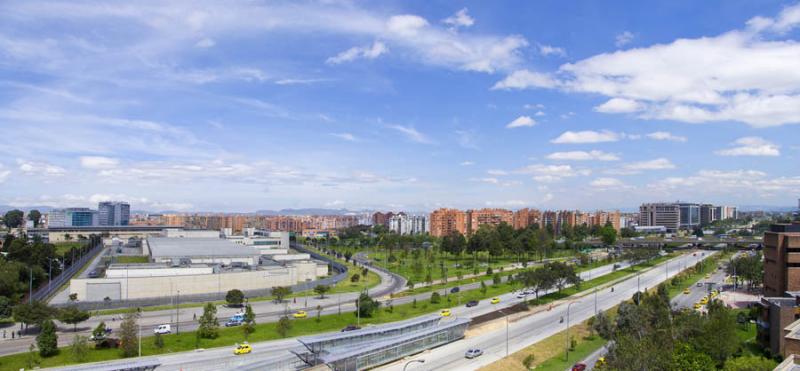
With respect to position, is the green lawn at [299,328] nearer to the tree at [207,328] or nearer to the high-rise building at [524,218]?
the tree at [207,328]

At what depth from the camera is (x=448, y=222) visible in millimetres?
156125

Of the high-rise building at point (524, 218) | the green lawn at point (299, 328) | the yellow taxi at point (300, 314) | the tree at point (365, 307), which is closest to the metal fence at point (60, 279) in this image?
the green lawn at point (299, 328)

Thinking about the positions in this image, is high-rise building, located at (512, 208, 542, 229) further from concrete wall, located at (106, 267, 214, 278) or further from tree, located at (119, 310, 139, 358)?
tree, located at (119, 310, 139, 358)

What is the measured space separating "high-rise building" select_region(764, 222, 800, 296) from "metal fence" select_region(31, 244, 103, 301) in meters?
72.9

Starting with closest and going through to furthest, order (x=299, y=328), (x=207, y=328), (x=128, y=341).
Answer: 1. (x=128, y=341)
2. (x=207, y=328)
3. (x=299, y=328)

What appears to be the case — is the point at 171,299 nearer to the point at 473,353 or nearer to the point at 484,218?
the point at 473,353

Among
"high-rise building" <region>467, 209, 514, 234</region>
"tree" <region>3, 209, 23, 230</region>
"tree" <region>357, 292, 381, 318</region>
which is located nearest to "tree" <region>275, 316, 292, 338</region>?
"tree" <region>357, 292, 381, 318</region>

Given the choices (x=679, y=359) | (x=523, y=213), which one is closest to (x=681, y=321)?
(x=679, y=359)

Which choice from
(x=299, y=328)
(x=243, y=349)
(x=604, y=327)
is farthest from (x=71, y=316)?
(x=604, y=327)

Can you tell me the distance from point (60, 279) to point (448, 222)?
10579 cm

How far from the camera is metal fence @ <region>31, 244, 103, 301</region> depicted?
187 ft

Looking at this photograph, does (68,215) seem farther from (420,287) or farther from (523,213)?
(420,287)

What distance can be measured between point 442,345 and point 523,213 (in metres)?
131

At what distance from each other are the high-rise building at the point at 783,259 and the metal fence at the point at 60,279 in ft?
239
